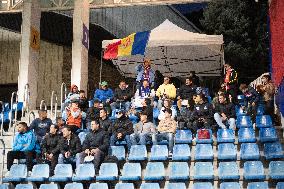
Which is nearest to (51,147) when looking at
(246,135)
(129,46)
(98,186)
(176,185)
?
A: (98,186)

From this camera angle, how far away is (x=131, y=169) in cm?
1039

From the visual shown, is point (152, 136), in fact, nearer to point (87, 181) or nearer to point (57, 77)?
point (87, 181)

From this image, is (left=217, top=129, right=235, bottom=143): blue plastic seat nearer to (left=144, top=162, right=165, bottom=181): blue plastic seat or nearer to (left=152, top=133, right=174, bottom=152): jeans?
(left=152, top=133, right=174, bottom=152): jeans

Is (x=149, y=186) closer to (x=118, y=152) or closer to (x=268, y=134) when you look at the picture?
(x=118, y=152)

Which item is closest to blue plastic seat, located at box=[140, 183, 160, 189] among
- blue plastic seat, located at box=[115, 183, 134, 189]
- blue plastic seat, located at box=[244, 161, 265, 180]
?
blue plastic seat, located at box=[115, 183, 134, 189]

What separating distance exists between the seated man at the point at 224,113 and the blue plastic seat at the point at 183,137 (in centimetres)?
73

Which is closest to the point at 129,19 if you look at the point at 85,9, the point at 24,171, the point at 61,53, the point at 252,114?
the point at 61,53

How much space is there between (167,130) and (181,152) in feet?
2.74

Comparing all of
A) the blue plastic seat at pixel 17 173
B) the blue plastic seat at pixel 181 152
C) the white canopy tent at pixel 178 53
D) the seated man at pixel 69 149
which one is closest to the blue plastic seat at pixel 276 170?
the blue plastic seat at pixel 181 152

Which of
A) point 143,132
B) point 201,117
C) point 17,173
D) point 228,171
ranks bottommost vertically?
point 17,173

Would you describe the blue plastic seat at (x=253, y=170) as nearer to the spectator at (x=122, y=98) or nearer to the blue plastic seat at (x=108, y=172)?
the blue plastic seat at (x=108, y=172)

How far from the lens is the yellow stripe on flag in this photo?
15688 millimetres

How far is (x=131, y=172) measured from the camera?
406 inches

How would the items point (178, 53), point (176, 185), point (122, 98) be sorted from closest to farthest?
point (176, 185) < point (122, 98) < point (178, 53)
